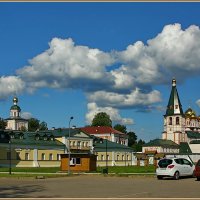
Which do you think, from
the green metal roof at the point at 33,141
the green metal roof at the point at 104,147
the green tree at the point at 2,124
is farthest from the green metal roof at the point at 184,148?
the green metal roof at the point at 33,141

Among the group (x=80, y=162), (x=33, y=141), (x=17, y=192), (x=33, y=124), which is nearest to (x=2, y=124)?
(x=33, y=124)

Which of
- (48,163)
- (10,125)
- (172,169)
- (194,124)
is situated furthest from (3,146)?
(194,124)

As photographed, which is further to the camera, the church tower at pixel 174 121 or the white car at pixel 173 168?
the church tower at pixel 174 121

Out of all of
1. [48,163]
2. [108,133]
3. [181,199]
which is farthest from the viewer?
[108,133]

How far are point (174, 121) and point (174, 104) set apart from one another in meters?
5.44

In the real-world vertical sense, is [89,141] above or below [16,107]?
below

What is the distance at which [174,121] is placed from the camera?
497 ft

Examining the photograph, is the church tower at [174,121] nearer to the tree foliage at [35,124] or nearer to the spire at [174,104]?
the spire at [174,104]

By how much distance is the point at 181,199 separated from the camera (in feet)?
55.1

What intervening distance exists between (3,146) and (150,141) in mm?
69778

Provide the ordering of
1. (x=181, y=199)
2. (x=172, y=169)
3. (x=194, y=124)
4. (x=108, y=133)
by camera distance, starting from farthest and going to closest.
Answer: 1. (x=194, y=124)
2. (x=108, y=133)
3. (x=172, y=169)
4. (x=181, y=199)

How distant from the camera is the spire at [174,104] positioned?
15138 cm

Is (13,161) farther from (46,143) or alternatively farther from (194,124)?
(194,124)

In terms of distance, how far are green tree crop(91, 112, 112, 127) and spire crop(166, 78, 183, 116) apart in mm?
23448
